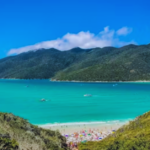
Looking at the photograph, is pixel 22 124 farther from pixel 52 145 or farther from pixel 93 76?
pixel 93 76

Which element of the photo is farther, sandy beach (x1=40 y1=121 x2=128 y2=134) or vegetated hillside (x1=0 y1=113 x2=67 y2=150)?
sandy beach (x1=40 y1=121 x2=128 y2=134)

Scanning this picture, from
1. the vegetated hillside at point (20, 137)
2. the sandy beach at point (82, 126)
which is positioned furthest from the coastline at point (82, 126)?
the vegetated hillside at point (20, 137)

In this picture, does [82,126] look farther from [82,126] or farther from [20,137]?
[20,137]

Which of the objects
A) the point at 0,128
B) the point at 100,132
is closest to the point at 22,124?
the point at 0,128

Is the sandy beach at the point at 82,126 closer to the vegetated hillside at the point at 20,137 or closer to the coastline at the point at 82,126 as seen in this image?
the coastline at the point at 82,126

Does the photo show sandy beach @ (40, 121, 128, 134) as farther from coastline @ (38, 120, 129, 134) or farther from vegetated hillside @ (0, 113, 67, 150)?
vegetated hillside @ (0, 113, 67, 150)

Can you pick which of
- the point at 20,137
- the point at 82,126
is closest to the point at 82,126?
the point at 82,126

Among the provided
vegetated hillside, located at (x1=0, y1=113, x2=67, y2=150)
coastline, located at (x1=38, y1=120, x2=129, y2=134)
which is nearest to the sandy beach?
coastline, located at (x1=38, y1=120, x2=129, y2=134)

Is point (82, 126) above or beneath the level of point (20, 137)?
above
